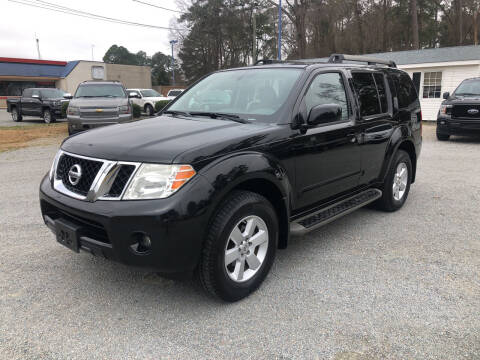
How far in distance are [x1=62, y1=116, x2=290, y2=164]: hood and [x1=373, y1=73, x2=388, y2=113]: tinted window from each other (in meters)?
2.03

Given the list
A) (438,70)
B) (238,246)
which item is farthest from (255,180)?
(438,70)

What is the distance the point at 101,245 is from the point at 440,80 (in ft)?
65.7

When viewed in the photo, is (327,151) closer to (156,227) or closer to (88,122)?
(156,227)

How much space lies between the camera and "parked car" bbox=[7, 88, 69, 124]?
61.2 feet

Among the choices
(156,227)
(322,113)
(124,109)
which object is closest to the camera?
(156,227)

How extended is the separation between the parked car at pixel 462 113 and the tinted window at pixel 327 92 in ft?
28.5

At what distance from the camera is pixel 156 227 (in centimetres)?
252

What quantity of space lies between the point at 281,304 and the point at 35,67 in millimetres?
47169

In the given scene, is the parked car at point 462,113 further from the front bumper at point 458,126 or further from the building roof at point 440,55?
the building roof at point 440,55

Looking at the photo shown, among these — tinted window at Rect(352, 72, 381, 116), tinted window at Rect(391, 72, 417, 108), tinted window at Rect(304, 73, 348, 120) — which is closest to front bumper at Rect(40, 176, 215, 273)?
tinted window at Rect(304, 73, 348, 120)

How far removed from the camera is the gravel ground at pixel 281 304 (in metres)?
2.53

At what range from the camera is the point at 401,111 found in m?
5.18

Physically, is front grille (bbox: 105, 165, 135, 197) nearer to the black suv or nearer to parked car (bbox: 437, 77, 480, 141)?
the black suv

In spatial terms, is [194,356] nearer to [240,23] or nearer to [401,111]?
[401,111]
